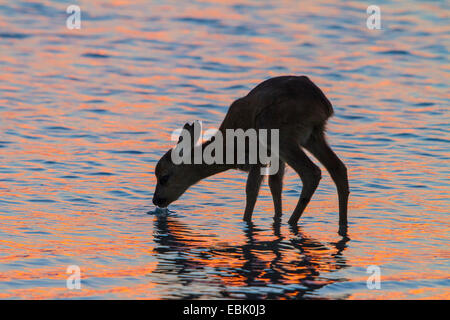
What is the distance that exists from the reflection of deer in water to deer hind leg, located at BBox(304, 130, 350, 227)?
522mm

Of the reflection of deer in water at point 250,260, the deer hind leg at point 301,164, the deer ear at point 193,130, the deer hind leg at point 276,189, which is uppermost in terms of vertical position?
the deer ear at point 193,130

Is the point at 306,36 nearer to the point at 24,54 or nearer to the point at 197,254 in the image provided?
the point at 24,54

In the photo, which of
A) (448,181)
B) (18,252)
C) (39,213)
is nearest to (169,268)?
(18,252)

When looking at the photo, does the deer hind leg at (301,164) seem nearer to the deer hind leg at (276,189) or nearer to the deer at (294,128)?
the deer at (294,128)

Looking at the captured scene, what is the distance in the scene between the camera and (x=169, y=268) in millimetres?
10227

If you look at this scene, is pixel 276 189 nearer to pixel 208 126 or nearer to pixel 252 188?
pixel 252 188

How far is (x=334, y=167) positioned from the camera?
465 inches

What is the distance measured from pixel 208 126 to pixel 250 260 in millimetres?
6726

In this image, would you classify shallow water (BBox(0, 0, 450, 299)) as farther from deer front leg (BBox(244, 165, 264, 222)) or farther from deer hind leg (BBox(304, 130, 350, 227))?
deer hind leg (BBox(304, 130, 350, 227))

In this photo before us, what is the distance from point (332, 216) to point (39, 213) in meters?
3.62

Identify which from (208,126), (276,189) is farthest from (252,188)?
(208,126)

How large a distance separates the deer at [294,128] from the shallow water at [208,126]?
401mm

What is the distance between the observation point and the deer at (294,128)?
11578 mm

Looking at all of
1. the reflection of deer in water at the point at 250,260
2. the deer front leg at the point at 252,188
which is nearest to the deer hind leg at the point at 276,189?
the deer front leg at the point at 252,188
